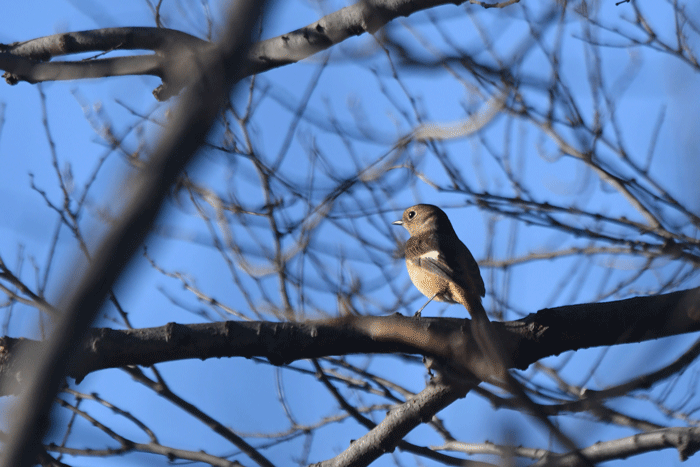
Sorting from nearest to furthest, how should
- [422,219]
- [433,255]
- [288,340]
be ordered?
[288,340]
[433,255]
[422,219]

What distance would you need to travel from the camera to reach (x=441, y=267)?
4961 mm

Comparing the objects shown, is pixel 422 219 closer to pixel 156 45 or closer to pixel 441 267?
pixel 441 267

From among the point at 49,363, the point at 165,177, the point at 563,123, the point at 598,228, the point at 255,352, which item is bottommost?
the point at 49,363

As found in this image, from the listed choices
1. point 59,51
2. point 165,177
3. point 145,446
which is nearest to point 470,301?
point 145,446

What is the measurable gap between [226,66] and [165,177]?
0.24 metres

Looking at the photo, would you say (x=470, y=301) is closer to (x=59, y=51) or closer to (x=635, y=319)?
(x=635, y=319)

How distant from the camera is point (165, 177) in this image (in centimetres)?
103

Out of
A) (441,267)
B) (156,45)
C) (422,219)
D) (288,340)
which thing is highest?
(422,219)

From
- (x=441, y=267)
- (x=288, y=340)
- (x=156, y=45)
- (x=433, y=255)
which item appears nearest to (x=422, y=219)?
(x=433, y=255)

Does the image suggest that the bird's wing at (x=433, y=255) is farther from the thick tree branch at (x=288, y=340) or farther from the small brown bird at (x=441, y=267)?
the thick tree branch at (x=288, y=340)

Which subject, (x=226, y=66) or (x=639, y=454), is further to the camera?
(x=639, y=454)

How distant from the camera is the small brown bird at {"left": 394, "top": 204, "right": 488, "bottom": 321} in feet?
14.9

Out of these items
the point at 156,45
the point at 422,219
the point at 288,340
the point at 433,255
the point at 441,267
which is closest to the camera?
the point at 288,340

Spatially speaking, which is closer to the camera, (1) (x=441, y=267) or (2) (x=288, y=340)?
(2) (x=288, y=340)
